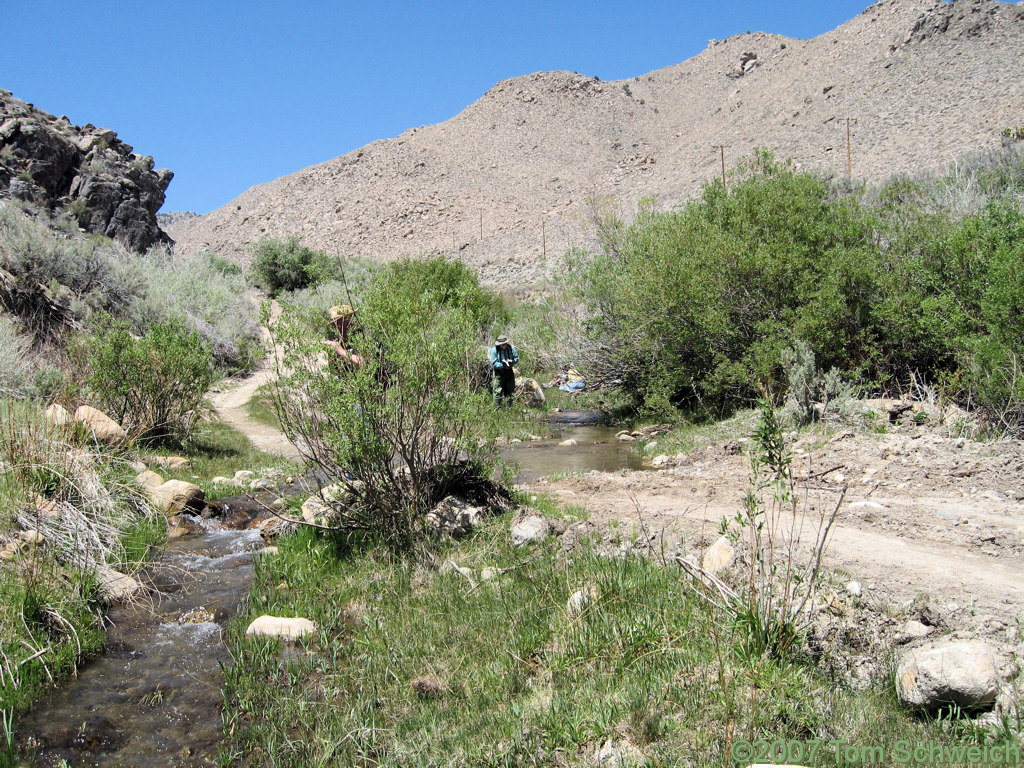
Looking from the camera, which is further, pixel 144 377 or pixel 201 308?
pixel 201 308

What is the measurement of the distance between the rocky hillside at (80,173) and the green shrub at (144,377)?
20.3 m

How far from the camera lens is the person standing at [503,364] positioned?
1424cm

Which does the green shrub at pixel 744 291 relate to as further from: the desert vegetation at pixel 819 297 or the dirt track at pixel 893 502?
the dirt track at pixel 893 502

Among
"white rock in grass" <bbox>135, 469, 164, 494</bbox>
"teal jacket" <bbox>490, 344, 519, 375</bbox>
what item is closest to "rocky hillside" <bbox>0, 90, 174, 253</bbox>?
"teal jacket" <bbox>490, 344, 519, 375</bbox>

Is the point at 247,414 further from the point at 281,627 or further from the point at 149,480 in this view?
the point at 281,627

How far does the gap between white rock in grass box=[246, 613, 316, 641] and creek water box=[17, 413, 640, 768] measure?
0.25 meters

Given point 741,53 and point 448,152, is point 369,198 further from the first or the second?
point 741,53

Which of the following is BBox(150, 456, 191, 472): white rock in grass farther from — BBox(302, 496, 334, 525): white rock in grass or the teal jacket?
the teal jacket

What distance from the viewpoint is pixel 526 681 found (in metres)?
3.72

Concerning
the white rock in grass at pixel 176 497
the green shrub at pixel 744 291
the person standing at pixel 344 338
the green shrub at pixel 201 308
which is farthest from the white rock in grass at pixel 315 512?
the green shrub at pixel 201 308

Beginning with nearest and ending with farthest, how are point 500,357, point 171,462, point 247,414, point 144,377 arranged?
point 171,462, point 144,377, point 500,357, point 247,414

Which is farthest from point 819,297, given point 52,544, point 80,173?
point 80,173

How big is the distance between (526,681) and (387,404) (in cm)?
267

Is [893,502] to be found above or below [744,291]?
below
